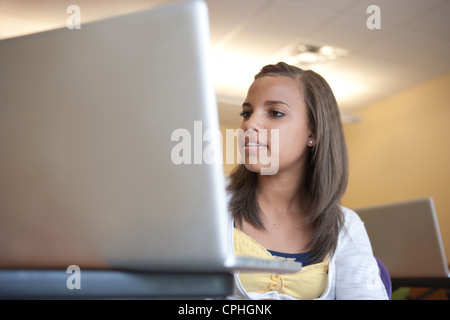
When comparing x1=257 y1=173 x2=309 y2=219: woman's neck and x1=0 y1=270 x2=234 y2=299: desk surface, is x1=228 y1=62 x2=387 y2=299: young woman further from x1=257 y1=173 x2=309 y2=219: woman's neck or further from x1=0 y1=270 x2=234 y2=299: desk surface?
x1=0 y1=270 x2=234 y2=299: desk surface

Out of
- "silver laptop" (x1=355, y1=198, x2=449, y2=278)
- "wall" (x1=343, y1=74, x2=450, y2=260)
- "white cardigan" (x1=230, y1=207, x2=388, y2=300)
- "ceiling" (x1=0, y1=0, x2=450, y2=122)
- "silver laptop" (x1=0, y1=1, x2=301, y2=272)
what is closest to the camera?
"silver laptop" (x1=0, y1=1, x2=301, y2=272)

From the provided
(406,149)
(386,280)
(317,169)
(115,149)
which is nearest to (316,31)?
(406,149)

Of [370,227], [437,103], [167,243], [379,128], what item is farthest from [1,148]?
[379,128]

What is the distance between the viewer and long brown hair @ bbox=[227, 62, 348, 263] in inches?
44.9

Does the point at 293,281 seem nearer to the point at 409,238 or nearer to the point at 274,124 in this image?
the point at 274,124

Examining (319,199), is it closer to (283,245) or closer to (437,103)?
(283,245)

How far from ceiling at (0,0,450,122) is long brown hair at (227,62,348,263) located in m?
2.36

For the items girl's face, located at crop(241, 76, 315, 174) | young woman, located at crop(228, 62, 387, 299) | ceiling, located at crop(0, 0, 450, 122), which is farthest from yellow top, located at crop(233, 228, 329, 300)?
ceiling, located at crop(0, 0, 450, 122)

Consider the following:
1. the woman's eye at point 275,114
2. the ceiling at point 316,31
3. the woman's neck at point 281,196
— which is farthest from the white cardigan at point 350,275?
the ceiling at point 316,31

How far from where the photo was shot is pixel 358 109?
5871 mm

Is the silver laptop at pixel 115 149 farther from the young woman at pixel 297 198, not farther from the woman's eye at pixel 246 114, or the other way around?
the woman's eye at pixel 246 114

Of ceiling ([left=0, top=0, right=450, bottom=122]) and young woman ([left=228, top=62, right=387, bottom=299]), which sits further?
ceiling ([left=0, top=0, right=450, bottom=122])

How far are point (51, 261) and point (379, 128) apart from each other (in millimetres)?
5568

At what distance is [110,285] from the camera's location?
18.9 inches
